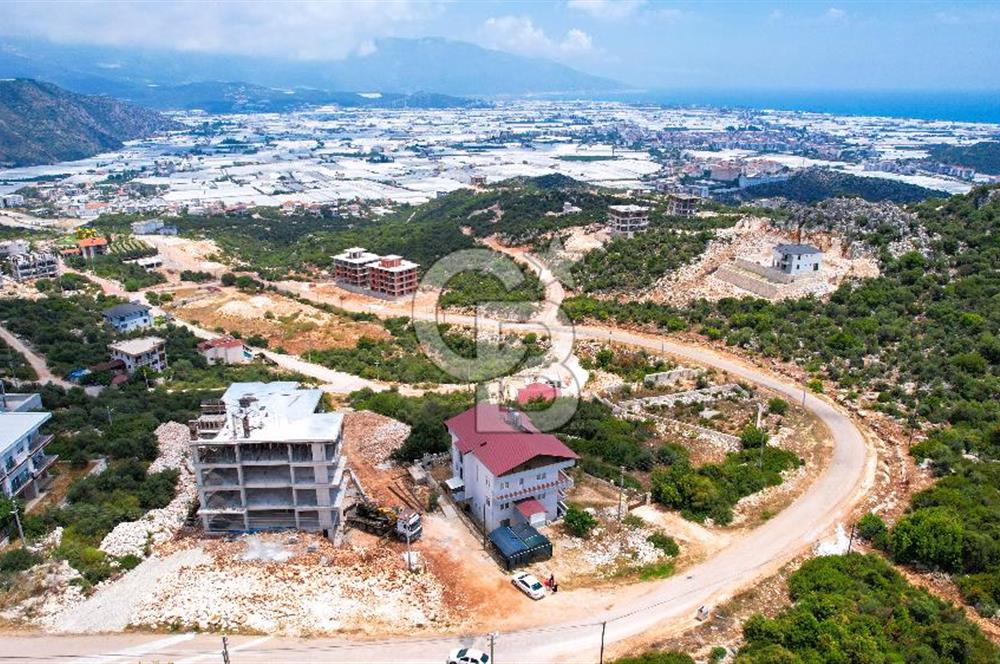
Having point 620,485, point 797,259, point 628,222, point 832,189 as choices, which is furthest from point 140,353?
point 832,189

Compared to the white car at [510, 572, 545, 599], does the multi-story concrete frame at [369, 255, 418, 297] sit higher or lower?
lower

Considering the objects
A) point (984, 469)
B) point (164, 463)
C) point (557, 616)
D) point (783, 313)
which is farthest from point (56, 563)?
point (783, 313)

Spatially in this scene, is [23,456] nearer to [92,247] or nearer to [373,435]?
[373,435]

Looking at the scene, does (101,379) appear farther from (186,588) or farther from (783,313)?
(783,313)

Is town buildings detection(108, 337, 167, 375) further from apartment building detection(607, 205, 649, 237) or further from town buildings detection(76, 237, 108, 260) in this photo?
apartment building detection(607, 205, 649, 237)

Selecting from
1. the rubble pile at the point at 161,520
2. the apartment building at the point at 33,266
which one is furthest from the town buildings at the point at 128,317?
the rubble pile at the point at 161,520

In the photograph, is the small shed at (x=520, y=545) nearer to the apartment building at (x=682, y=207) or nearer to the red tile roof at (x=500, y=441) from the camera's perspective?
the red tile roof at (x=500, y=441)

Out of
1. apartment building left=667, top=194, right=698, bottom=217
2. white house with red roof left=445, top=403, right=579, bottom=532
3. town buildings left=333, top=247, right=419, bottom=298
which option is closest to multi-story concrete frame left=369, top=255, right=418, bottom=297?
town buildings left=333, top=247, right=419, bottom=298
